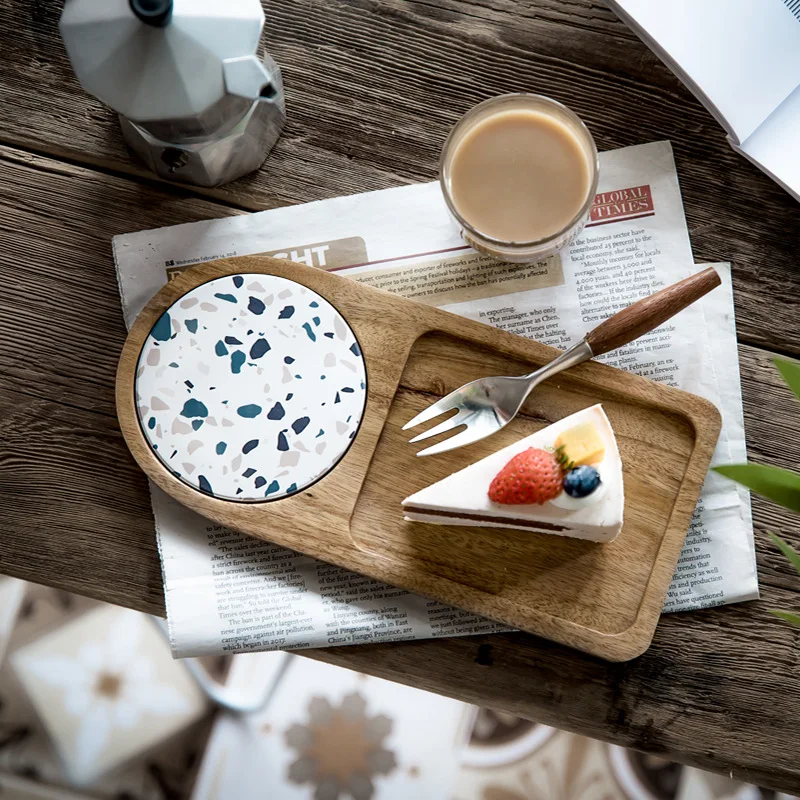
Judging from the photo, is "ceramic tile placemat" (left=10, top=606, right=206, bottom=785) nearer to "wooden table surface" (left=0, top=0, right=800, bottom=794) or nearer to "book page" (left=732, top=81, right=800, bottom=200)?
"wooden table surface" (left=0, top=0, right=800, bottom=794)

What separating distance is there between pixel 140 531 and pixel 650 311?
63cm

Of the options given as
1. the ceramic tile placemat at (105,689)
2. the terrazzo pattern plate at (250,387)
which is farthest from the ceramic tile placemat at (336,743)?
the terrazzo pattern plate at (250,387)

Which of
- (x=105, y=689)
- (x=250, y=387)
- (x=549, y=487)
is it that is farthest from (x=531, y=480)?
(x=105, y=689)

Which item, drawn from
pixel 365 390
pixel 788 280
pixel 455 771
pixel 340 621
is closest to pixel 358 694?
pixel 455 771

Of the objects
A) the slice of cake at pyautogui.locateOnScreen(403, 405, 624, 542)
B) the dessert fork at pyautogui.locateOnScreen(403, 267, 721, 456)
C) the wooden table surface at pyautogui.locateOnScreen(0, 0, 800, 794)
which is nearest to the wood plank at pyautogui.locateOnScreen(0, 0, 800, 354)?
the wooden table surface at pyautogui.locateOnScreen(0, 0, 800, 794)

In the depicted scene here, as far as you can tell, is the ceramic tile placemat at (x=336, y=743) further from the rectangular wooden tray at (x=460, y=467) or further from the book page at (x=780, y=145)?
the book page at (x=780, y=145)

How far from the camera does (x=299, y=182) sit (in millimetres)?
914

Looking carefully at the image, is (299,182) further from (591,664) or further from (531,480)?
(591,664)

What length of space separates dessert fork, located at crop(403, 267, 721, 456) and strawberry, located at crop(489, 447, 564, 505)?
7cm

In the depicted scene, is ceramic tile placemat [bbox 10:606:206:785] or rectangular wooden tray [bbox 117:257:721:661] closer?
rectangular wooden tray [bbox 117:257:721:661]

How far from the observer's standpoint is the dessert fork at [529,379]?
0.83 m

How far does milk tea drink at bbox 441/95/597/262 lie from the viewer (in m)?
0.85

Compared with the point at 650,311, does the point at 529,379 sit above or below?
below

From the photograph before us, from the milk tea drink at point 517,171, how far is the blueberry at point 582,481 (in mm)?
244
